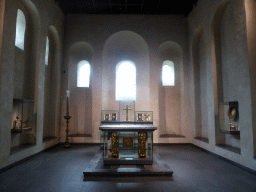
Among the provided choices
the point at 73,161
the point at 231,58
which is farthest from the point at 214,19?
the point at 73,161

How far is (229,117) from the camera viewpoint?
5.32 m

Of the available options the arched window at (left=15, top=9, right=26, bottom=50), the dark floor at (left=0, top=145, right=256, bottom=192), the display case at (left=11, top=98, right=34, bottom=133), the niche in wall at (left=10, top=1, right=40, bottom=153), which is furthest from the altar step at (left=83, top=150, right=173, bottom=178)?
the arched window at (left=15, top=9, right=26, bottom=50)

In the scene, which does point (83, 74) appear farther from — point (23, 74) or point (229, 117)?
point (229, 117)

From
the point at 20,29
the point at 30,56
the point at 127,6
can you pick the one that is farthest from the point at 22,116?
the point at 127,6

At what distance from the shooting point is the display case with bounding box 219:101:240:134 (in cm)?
506

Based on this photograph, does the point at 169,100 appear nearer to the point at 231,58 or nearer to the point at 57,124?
the point at 231,58

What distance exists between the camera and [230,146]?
18.2 feet

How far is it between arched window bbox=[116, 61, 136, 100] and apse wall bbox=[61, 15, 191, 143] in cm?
31

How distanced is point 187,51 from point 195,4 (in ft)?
6.36

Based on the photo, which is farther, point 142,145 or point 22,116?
point 22,116

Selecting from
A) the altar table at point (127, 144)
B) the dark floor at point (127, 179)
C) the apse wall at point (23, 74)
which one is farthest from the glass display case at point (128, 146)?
the apse wall at point (23, 74)

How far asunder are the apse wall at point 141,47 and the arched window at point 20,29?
8.20 ft

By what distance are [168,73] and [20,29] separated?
6.34 m

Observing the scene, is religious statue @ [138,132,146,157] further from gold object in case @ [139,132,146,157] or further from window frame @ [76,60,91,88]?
window frame @ [76,60,91,88]
